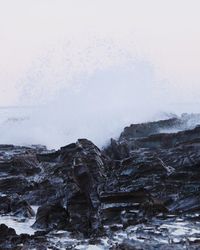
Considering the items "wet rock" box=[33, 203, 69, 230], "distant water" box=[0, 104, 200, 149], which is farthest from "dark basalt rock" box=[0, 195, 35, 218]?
"distant water" box=[0, 104, 200, 149]

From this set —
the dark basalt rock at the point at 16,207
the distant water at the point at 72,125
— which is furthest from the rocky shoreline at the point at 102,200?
the distant water at the point at 72,125

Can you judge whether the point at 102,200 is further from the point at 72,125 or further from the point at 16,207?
the point at 72,125

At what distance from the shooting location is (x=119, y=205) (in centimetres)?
827

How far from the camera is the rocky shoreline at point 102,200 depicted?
6.47 metres

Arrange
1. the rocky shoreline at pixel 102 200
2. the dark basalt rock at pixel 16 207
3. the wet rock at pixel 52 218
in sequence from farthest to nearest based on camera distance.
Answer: the dark basalt rock at pixel 16 207, the wet rock at pixel 52 218, the rocky shoreline at pixel 102 200

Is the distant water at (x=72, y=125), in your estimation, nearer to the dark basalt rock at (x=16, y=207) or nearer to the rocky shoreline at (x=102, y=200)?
the rocky shoreline at (x=102, y=200)

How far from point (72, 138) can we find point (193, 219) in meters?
12.4

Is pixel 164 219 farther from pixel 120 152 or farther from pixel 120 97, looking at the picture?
pixel 120 97

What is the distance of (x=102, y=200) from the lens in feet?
28.1

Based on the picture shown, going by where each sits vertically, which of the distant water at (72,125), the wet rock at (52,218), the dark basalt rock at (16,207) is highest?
the distant water at (72,125)

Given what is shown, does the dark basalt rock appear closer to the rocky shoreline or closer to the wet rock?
the rocky shoreline

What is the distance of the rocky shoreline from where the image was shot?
6469 millimetres

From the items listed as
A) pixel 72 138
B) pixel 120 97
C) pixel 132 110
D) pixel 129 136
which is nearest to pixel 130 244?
pixel 129 136

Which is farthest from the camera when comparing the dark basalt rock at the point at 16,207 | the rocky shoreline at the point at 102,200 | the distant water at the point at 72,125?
the distant water at the point at 72,125
